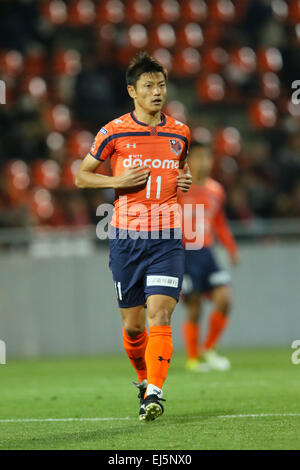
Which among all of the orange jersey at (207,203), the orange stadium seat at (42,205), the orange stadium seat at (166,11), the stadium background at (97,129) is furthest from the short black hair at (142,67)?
the orange stadium seat at (166,11)

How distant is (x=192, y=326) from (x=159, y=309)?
4.59 meters

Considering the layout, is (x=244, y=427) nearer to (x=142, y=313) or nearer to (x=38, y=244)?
(x=142, y=313)

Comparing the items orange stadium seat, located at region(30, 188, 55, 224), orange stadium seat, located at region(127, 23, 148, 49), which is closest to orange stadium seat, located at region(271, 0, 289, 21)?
orange stadium seat, located at region(127, 23, 148, 49)

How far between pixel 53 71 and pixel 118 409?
10.7m

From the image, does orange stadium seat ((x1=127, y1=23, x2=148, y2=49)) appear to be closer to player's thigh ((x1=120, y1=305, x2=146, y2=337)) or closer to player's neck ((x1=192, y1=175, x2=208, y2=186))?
player's neck ((x1=192, y1=175, x2=208, y2=186))

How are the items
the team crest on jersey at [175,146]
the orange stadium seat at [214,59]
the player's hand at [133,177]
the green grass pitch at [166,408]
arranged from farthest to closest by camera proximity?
the orange stadium seat at [214,59]
the team crest on jersey at [175,146]
the player's hand at [133,177]
the green grass pitch at [166,408]

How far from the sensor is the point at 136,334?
20.3 feet

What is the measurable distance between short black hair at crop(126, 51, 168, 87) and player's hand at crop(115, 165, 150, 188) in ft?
2.12

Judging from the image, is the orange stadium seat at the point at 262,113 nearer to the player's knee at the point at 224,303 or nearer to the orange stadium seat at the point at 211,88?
the orange stadium seat at the point at 211,88

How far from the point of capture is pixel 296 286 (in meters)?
13.1

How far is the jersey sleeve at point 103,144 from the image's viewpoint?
602cm

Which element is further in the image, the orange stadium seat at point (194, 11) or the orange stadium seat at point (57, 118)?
the orange stadium seat at point (194, 11)

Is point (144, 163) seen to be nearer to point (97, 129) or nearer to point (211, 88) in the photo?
point (97, 129)

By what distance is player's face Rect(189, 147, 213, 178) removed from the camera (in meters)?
10.1
